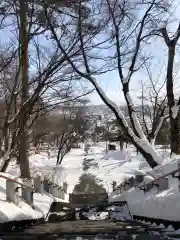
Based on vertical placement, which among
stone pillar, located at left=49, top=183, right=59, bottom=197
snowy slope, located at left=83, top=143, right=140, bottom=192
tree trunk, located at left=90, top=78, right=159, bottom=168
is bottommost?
snowy slope, located at left=83, top=143, right=140, bottom=192

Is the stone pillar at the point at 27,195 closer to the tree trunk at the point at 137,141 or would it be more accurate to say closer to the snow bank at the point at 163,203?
the snow bank at the point at 163,203

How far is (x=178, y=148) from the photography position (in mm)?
17688

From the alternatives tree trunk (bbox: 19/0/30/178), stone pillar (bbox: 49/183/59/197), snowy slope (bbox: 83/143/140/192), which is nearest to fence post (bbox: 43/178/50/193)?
stone pillar (bbox: 49/183/59/197)

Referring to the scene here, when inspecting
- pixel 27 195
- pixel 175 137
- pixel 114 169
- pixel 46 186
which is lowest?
pixel 114 169

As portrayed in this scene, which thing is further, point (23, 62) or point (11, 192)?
point (23, 62)

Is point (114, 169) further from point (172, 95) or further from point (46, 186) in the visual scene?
point (172, 95)

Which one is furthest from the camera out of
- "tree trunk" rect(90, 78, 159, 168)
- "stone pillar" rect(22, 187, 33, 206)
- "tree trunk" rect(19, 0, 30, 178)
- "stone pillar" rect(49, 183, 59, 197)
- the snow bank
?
"stone pillar" rect(49, 183, 59, 197)

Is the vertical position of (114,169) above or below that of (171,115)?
below

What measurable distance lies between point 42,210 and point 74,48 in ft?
18.4

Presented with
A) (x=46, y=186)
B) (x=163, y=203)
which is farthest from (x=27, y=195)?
(x=46, y=186)

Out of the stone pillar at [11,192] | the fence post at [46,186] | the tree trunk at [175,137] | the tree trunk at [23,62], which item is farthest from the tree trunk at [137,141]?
the stone pillar at [11,192]

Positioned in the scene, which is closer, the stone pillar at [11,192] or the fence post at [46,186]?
the stone pillar at [11,192]

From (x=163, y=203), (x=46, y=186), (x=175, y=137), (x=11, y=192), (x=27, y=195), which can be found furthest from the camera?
(x=46, y=186)

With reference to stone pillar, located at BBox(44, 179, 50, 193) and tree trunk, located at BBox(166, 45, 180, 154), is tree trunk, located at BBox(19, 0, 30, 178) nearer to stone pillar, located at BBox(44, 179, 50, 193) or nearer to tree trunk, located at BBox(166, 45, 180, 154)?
stone pillar, located at BBox(44, 179, 50, 193)
